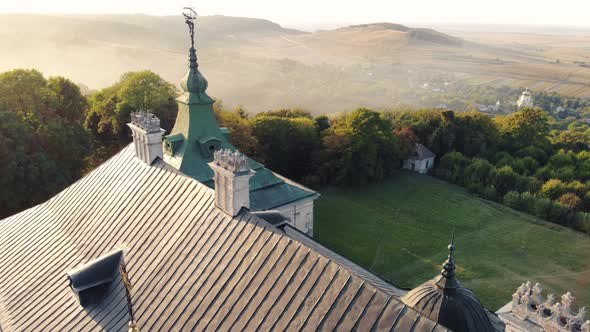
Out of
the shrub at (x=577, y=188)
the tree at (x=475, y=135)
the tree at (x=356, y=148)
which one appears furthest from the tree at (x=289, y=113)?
the shrub at (x=577, y=188)

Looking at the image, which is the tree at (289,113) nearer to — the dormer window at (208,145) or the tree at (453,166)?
the tree at (453,166)

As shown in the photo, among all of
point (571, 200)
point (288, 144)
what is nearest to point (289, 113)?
point (288, 144)

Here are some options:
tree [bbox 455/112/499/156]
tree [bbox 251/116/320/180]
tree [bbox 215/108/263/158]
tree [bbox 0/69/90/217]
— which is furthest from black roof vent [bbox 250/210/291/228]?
tree [bbox 455/112/499/156]

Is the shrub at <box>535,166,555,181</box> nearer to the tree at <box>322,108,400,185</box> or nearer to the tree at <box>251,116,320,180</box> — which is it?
the tree at <box>322,108,400,185</box>

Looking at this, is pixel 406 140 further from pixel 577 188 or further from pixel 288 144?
pixel 577 188

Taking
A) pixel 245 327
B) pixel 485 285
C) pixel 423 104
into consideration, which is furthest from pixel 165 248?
pixel 423 104

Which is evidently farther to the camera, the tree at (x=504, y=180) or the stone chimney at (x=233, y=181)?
the tree at (x=504, y=180)
